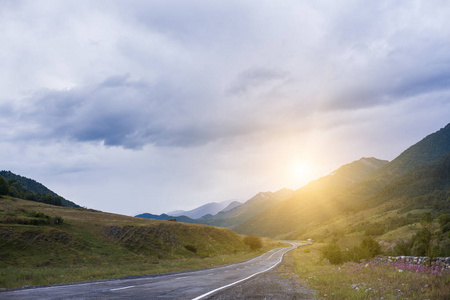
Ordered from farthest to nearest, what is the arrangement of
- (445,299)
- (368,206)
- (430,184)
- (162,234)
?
(368,206) → (430,184) → (162,234) → (445,299)

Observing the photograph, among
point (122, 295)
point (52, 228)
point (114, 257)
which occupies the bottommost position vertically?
point (114, 257)

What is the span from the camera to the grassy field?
24875 millimetres

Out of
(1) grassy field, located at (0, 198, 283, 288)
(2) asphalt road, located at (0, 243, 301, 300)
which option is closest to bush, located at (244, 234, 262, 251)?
(1) grassy field, located at (0, 198, 283, 288)

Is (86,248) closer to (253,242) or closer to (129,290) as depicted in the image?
(129,290)

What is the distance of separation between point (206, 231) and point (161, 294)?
7059 cm

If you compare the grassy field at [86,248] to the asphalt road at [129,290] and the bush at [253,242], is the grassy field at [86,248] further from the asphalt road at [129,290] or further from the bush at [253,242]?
the bush at [253,242]

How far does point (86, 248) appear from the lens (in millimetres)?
41656

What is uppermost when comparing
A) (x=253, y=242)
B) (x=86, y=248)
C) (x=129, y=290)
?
(x=129, y=290)

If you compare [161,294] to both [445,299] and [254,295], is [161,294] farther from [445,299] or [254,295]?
[445,299]

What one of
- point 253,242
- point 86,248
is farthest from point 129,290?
point 253,242

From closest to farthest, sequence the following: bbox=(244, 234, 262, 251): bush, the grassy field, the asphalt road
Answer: the asphalt road, the grassy field, bbox=(244, 234, 262, 251): bush

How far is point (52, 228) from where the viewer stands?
141 feet

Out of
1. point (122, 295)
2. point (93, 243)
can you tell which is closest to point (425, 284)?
point (122, 295)

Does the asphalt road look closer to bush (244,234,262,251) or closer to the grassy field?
the grassy field
